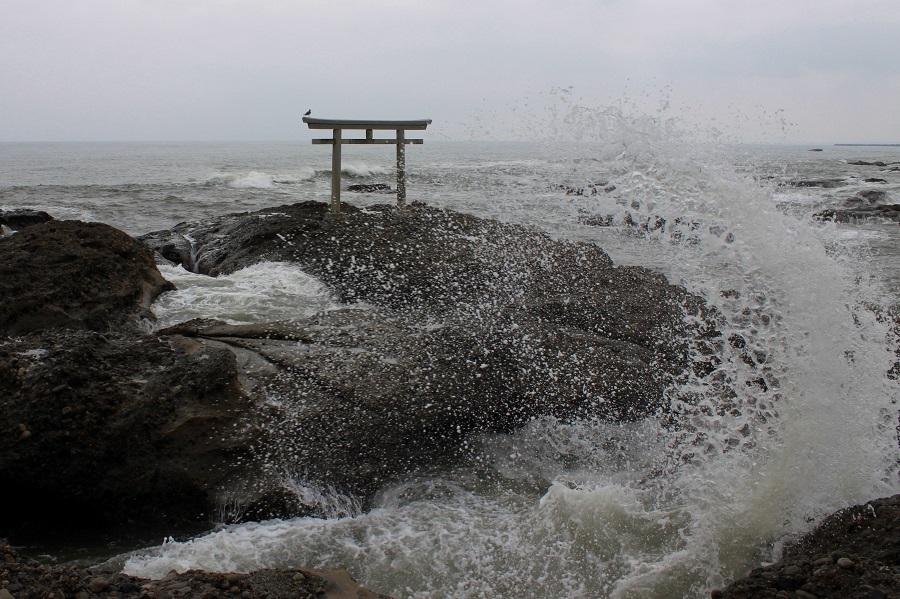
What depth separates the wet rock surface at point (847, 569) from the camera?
2586 mm

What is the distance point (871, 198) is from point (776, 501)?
22714mm

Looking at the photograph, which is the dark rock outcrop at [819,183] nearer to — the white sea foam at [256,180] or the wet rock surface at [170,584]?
the white sea foam at [256,180]

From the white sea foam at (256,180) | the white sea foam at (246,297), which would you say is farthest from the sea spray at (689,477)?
the white sea foam at (256,180)

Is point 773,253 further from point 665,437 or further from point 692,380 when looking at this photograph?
point 665,437

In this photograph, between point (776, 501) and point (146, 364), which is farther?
point (146, 364)

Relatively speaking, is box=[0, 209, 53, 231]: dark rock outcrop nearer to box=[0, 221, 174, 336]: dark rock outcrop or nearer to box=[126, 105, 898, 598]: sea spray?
box=[0, 221, 174, 336]: dark rock outcrop

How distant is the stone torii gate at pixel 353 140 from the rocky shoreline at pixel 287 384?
3.13m

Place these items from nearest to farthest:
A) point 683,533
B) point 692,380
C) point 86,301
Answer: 1. point 683,533
2. point 692,380
3. point 86,301

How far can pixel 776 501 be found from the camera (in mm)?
3717

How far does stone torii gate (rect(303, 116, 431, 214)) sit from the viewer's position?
1049 centimetres

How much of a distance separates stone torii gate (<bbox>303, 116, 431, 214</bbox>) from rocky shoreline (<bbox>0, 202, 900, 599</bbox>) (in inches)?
123

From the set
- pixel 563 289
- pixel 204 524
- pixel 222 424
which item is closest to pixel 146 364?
pixel 222 424

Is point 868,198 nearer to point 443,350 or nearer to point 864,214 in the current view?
point 864,214

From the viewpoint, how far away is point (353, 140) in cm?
1094
